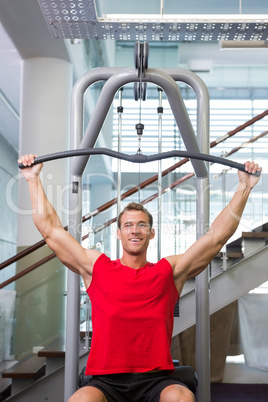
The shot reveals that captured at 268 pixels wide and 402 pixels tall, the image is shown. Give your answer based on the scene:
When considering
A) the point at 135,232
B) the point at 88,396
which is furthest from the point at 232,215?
the point at 88,396

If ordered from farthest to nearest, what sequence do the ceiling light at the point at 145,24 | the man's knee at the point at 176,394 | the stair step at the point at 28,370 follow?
the stair step at the point at 28,370, the ceiling light at the point at 145,24, the man's knee at the point at 176,394

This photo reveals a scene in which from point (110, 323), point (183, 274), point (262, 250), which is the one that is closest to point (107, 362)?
point (110, 323)

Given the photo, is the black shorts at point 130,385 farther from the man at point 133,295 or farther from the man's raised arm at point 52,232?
the man's raised arm at point 52,232

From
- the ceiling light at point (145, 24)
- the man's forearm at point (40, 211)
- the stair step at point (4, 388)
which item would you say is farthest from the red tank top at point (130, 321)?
the stair step at point (4, 388)

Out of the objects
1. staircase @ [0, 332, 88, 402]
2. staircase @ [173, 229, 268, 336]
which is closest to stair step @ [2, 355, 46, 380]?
staircase @ [0, 332, 88, 402]

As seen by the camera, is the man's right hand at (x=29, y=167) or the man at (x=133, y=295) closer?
→ the man at (x=133, y=295)

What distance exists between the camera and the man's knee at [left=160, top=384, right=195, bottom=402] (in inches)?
70.4

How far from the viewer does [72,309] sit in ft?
8.20

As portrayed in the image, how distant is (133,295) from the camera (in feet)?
6.66

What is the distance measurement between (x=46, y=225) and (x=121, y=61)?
15.3ft

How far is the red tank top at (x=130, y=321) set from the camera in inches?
78.0

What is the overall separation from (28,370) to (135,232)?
5.72ft

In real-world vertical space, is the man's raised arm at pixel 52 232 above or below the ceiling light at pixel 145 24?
below

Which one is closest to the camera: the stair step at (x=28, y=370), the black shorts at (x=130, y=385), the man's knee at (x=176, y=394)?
the man's knee at (x=176, y=394)
